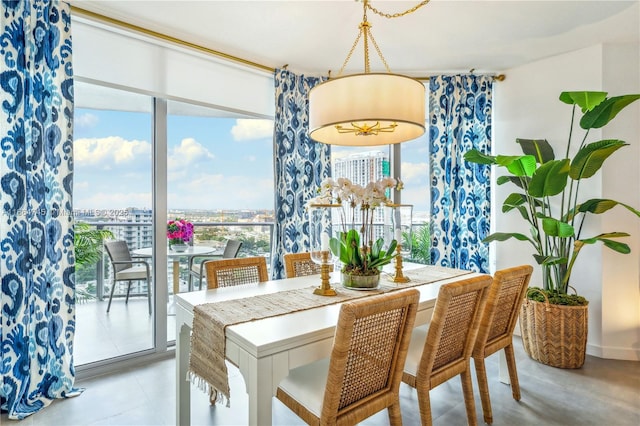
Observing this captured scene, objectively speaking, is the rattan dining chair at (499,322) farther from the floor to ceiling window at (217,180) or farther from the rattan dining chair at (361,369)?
the floor to ceiling window at (217,180)

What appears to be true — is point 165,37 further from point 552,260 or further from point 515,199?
point 552,260

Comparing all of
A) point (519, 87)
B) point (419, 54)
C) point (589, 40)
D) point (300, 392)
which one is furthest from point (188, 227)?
point (589, 40)

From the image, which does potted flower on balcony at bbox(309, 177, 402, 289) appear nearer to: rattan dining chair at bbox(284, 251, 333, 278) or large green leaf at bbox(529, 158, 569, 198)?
rattan dining chair at bbox(284, 251, 333, 278)

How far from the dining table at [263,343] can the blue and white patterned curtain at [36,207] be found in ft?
3.36

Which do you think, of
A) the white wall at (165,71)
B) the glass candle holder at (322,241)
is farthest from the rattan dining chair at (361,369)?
the white wall at (165,71)

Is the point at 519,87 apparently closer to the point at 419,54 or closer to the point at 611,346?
the point at 419,54

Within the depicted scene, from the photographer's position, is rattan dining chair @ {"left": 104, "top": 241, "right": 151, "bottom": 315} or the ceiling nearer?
the ceiling

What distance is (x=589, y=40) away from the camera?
9.77ft

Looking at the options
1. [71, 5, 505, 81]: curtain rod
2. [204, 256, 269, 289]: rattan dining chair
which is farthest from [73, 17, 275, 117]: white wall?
[204, 256, 269, 289]: rattan dining chair

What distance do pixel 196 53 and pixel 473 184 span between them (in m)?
2.86

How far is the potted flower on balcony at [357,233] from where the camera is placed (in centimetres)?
199

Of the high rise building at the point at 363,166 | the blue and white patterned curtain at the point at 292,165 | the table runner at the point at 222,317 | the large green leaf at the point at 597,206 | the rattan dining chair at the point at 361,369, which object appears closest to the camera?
the rattan dining chair at the point at 361,369

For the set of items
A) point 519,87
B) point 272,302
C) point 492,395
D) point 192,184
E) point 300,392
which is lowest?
point 492,395

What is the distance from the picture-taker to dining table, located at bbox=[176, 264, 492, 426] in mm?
1316
